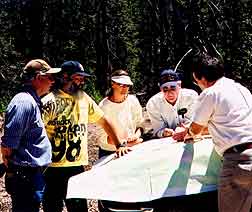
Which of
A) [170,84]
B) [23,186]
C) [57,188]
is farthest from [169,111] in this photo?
[23,186]

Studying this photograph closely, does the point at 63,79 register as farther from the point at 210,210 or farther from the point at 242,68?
Answer: the point at 242,68

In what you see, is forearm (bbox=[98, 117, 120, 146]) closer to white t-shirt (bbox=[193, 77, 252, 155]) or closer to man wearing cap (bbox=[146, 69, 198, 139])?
man wearing cap (bbox=[146, 69, 198, 139])

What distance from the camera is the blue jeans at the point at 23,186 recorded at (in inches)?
158

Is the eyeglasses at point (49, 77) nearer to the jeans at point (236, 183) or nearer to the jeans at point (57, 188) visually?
the jeans at point (57, 188)

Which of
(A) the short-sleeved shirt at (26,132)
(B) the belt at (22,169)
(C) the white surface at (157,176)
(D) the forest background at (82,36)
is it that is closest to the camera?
(C) the white surface at (157,176)

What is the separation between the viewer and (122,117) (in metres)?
5.25

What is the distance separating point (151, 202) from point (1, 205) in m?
4.00

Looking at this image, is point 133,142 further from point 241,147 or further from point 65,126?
point 241,147

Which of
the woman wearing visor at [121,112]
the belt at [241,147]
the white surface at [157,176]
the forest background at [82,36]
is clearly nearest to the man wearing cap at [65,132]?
the woman wearing visor at [121,112]

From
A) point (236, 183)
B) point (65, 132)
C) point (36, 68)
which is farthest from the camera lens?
point (65, 132)

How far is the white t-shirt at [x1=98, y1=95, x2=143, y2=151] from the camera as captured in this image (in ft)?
17.2

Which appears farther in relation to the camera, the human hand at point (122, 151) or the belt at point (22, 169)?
the human hand at point (122, 151)

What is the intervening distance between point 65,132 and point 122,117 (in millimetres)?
750

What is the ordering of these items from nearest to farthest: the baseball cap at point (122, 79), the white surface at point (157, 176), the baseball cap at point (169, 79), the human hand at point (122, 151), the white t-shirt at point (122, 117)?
the white surface at point (157, 176) < the human hand at point (122, 151) < the baseball cap at point (169, 79) < the baseball cap at point (122, 79) < the white t-shirt at point (122, 117)
